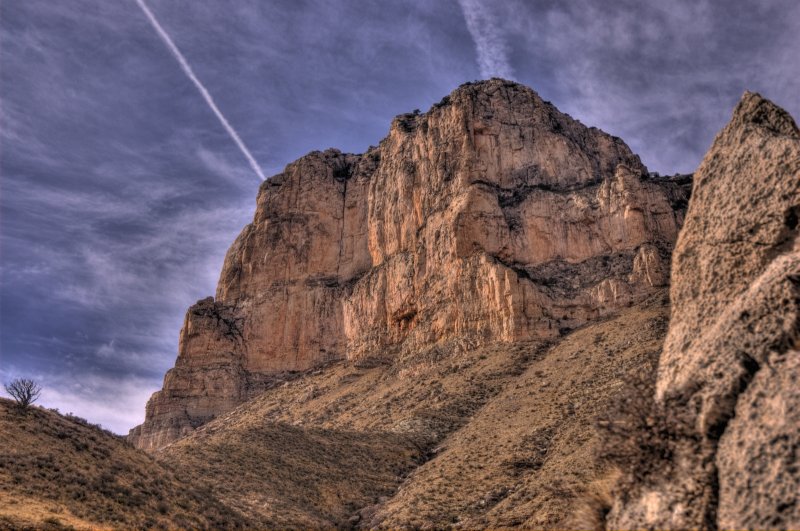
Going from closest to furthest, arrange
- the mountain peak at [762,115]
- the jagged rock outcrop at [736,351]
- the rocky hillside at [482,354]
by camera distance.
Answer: the jagged rock outcrop at [736,351] → the rocky hillside at [482,354] → the mountain peak at [762,115]

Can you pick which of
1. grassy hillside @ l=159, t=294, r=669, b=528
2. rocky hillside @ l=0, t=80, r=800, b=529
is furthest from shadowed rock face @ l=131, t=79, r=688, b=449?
grassy hillside @ l=159, t=294, r=669, b=528

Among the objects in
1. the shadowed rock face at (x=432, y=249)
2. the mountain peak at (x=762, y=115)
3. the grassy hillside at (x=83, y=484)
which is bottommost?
the grassy hillside at (x=83, y=484)

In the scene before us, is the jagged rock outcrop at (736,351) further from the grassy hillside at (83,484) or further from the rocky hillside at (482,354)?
the grassy hillside at (83,484)

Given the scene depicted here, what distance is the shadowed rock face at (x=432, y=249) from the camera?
64188 millimetres

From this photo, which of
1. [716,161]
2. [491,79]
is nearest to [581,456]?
[716,161]

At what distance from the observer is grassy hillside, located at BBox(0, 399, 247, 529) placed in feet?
62.7

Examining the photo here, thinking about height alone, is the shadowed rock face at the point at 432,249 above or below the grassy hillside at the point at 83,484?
above

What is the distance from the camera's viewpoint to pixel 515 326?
195 ft

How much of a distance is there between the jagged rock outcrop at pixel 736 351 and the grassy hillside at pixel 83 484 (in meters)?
16.1

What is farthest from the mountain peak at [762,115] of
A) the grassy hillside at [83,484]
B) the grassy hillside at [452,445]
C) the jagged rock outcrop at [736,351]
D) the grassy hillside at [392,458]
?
the grassy hillside at [83,484]

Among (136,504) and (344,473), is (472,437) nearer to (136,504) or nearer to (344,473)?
(344,473)

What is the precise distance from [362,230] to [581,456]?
7602cm

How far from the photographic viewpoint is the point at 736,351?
6.56 meters

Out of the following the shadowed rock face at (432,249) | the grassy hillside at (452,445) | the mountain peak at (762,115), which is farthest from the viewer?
the shadowed rock face at (432,249)
